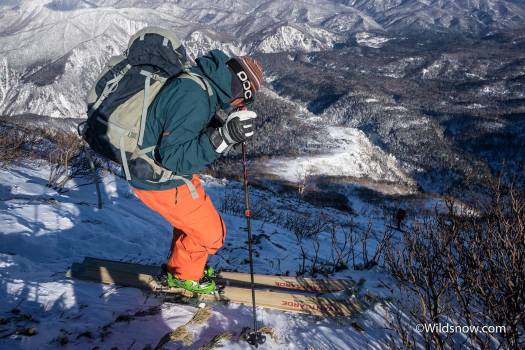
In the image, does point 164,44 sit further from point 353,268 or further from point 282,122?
point 282,122

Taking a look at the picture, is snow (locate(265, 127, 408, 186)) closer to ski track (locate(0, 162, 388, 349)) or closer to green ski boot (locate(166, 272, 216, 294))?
ski track (locate(0, 162, 388, 349))

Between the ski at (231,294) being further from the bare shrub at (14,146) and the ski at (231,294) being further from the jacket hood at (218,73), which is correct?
the bare shrub at (14,146)

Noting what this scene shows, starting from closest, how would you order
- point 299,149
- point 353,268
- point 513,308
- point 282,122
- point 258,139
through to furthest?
point 513,308 → point 353,268 → point 299,149 → point 258,139 → point 282,122

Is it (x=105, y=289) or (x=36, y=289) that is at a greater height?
(x=36, y=289)

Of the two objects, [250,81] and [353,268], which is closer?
[250,81]

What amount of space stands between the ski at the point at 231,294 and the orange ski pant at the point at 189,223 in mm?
316

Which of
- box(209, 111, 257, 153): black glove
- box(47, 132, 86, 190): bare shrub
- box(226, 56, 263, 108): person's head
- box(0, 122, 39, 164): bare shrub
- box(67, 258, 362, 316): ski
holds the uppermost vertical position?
box(226, 56, 263, 108): person's head

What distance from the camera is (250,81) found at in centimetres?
366

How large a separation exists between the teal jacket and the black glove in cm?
7

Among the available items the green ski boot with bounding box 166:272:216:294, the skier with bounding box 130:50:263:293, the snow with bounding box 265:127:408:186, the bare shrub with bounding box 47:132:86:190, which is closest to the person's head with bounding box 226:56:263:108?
the skier with bounding box 130:50:263:293

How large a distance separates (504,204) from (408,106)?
7301 inches

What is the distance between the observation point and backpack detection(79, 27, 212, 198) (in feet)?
11.0

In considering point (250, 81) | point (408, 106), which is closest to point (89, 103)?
point (250, 81)

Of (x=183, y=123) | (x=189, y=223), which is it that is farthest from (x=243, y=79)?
(x=189, y=223)
